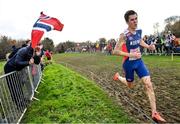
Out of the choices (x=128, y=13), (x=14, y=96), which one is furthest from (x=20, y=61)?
(x=128, y=13)

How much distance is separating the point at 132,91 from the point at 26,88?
137 inches

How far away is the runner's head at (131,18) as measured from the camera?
27.5 ft

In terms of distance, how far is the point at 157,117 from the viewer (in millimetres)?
7715

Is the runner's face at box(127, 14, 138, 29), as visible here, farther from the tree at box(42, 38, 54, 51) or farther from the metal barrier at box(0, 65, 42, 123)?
the tree at box(42, 38, 54, 51)

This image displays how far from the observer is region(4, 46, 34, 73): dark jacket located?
399 inches

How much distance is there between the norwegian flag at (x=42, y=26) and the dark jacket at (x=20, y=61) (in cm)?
35

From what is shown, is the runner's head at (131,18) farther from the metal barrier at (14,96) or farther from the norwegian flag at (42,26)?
the metal barrier at (14,96)

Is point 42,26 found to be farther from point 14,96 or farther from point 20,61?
point 14,96

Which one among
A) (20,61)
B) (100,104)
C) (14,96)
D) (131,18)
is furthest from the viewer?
(20,61)

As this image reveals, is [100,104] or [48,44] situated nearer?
[100,104]

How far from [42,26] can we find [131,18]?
3.32m

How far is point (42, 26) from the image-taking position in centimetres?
1073

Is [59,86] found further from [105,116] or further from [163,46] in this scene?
[163,46]

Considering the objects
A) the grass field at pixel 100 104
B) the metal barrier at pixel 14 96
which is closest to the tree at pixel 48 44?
the grass field at pixel 100 104
